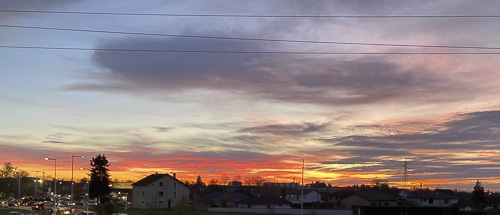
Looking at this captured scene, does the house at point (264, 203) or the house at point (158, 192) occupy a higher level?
the house at point (158, 192)

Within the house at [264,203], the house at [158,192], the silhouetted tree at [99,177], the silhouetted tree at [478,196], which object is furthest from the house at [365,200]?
the silhouetted tree at [99,177]

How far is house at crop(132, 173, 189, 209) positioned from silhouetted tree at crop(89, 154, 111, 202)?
7565 millimetres

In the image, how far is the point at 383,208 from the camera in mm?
115125

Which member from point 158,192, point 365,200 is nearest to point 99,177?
point 158,192

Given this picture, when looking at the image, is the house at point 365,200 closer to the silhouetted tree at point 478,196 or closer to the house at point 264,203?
the house at point 264,203

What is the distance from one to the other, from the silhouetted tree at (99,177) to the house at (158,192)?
24.8 feet

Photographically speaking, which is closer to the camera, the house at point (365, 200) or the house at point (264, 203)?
the house at point (365, 200)

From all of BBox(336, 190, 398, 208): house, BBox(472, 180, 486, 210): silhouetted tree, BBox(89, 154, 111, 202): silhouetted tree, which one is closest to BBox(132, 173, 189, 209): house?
BBox(89, 154, 111, 202): silhouetted tree

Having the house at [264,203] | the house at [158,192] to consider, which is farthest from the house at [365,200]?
the house at [158,192]

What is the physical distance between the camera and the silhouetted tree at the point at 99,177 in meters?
134

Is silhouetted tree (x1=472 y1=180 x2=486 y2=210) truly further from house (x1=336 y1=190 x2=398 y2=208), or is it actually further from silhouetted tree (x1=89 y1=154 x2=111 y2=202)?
silhouetted tree (x1=89 y1=154 x2=111 y2=202)

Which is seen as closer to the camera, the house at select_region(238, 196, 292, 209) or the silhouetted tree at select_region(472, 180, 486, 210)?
the silhouetted tree at select_region(472, 180, 486, 210)

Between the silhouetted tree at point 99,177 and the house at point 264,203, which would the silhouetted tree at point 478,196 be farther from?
the silhouetted tree at point 99,177

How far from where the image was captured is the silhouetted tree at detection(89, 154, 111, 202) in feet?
438
